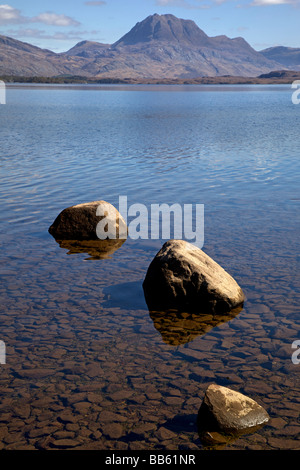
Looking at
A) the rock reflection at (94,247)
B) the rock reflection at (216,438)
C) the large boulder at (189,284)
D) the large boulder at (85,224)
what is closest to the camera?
the rock reflection at (216,438)

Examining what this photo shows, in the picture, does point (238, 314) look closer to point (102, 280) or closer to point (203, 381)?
point (203, 381)

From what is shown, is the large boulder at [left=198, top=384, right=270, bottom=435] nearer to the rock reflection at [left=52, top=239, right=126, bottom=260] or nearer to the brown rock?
the brown rock

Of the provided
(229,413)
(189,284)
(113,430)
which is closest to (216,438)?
(229,413)

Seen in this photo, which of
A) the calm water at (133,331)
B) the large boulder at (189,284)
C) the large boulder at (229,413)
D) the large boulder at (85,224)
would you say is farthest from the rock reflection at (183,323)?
the large boulder at (85,224)

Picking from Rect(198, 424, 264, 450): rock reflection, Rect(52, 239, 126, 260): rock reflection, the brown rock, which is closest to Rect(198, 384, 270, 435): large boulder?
Rect(198, 424, 264, 450): rock reflection

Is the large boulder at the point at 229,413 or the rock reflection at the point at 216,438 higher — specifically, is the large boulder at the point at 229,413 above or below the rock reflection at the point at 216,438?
above

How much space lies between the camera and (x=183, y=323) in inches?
423

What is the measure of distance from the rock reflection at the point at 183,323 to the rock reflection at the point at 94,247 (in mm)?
4204

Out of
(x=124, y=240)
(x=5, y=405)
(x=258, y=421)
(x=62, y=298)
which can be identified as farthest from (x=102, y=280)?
(x=258, y=421)

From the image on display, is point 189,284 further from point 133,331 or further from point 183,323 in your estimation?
point 133,331

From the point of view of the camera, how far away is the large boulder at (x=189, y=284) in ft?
36.6

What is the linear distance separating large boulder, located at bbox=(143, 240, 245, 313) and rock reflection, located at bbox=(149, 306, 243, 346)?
8.1 inches

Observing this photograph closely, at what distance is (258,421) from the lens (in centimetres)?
741

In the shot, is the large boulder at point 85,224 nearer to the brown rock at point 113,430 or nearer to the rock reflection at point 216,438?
the brown rock at point 113,430
